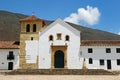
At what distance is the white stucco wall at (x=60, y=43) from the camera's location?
42750mm

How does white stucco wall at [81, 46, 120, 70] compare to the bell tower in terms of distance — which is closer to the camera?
white stucco wall at [81, 46, 120, 70]

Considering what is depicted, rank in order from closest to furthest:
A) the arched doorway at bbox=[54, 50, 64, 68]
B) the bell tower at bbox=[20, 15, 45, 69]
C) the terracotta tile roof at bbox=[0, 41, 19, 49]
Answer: the arched doorway at bbox=[54, 50, 64, 68] → the bell tower at bbox=[20, 15, 45, 69] → the terracotta tile roof at bbox=[0, 41, 19, 49]

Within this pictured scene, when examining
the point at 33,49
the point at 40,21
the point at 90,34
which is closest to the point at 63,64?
the point at 33,49

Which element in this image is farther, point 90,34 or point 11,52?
point 90,34

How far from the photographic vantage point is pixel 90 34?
13000cm

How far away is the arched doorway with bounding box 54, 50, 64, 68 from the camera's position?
4337 cm

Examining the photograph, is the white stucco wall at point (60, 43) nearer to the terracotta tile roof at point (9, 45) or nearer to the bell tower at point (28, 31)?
the bell tower at point (28, 31)

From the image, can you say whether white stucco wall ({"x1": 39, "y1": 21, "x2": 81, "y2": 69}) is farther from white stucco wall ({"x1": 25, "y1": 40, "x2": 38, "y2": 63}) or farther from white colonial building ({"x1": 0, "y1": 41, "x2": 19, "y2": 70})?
white colonial building ({"x1": 0, "y1": 41, "x2": 19, "y2": 70})

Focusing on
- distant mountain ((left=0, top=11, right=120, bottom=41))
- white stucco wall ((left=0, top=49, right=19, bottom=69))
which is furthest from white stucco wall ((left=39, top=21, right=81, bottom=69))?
distant mountain ((left=0, top=11, right=120, bottom=41))

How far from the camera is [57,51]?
43562mm

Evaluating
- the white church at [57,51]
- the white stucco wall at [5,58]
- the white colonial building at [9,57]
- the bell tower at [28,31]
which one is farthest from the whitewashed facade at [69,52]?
the white colonial building at [9,57]

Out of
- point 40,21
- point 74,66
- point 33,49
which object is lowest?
point 74,66

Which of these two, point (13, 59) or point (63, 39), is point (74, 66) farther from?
point (13, 59)

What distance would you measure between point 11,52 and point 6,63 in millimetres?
1999
